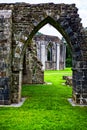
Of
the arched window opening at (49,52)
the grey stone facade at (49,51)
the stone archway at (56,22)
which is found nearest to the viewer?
the stone archway at (56,22)

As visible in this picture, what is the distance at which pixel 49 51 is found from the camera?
1471 inches

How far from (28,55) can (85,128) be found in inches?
443

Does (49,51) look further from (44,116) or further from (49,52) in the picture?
(44,116)

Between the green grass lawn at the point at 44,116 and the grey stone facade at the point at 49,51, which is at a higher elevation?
the grey stone facade at the point at 49,51

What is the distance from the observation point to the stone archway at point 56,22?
34.3 ft

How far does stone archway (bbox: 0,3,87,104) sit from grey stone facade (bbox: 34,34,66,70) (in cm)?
2436

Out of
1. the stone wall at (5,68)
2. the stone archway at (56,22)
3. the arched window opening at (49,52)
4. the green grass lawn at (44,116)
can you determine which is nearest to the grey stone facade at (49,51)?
the arched window opening at (49,52)

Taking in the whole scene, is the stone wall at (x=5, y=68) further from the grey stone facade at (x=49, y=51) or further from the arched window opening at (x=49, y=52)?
the arched window opening at (x=49, y=52)

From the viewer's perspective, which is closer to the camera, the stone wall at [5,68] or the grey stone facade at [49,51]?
the stone wall at [5,68]

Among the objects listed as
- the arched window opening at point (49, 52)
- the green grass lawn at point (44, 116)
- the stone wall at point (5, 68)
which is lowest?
the green grass lawn at point (44, 116)

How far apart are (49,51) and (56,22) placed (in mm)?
26776

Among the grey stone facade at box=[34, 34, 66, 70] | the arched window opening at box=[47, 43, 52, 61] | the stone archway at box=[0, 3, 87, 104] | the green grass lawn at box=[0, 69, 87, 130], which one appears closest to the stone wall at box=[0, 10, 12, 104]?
the stone archway at box=[0, 3, 87, 104]

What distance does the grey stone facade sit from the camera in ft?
116

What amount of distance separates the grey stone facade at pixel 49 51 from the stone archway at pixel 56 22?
79.9 feet
